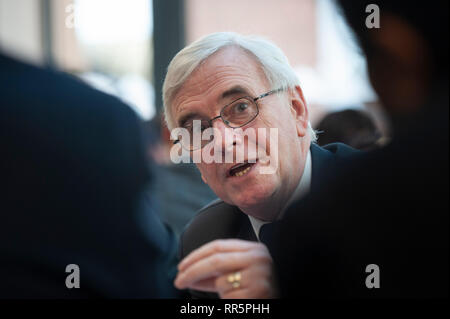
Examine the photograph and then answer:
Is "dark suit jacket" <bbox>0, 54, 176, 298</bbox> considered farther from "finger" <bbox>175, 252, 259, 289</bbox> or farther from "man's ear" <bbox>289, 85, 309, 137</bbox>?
"man's ear" <bbox>289, 85, 309, 137</bbox>

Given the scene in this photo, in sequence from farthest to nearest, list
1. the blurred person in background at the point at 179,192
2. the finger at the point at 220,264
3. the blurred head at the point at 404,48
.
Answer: the blurred person in background at the point at 179,192 < the finger at the point at 220,264 < the blurred head at the point at 404,48

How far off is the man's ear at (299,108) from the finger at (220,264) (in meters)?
0.46

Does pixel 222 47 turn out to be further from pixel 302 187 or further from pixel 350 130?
pixel 350 130

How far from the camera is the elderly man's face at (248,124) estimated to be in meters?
1.13

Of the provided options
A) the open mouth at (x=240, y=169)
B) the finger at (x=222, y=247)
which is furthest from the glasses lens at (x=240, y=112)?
the finger at (x=222, y=247)

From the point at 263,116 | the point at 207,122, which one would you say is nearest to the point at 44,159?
the point at 207,122

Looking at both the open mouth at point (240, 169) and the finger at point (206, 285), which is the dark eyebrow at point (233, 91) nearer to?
the open mouth at point (240, 169)

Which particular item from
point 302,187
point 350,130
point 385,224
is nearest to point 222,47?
point 302,187

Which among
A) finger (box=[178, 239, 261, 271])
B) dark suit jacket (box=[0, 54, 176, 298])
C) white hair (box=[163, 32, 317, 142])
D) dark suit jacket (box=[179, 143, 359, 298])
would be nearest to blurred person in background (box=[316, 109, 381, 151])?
dark suit jacket (box=[179, 143, 359, 298])

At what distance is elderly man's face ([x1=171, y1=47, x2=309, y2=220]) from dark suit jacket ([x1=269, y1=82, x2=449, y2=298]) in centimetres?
35

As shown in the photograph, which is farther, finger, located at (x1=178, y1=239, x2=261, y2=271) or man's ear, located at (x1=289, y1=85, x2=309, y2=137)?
man's ear, located at (x1=289, y1=85, x2=309, y2=137)

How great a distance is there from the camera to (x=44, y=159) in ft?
2.63

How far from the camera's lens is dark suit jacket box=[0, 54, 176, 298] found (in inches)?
30.6

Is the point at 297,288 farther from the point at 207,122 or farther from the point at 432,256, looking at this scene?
the point at 207,122
